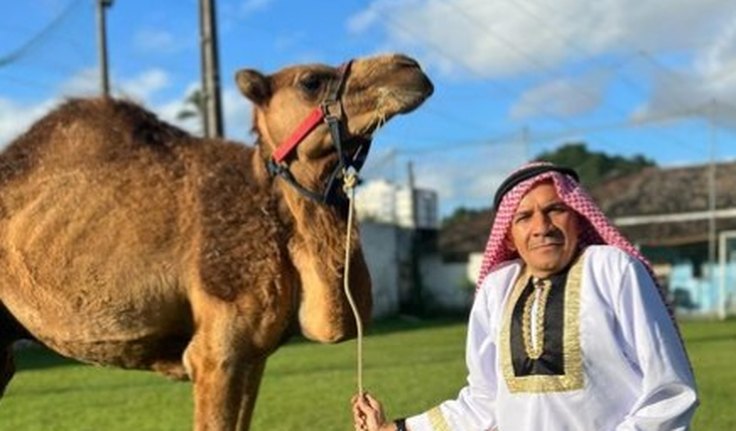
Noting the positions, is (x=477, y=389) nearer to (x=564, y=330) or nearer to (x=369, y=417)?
(x=369, y=417)

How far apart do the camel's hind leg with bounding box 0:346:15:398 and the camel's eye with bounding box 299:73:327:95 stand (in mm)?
1390

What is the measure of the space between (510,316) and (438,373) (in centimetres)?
1208

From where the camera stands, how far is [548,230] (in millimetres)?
3076

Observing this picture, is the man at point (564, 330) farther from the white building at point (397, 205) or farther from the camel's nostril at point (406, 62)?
the white building at point (397, 205)

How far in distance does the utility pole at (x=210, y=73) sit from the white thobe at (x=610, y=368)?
16.6 meters

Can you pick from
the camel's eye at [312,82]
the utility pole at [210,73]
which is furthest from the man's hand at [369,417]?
the utility pole at [210,73]

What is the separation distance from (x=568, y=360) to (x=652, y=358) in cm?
26

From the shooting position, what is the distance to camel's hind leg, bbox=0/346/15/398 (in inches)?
151

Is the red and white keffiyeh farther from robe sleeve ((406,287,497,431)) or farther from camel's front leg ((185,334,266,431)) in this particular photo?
camel's front leg ((185,334,266,431))

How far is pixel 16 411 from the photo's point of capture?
37.3ft

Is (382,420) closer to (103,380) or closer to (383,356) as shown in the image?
(103,380)

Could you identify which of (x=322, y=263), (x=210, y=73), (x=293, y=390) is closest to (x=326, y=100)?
(x=322, y=263)

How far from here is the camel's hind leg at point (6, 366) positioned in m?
3.84

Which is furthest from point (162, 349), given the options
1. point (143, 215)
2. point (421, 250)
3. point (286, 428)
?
point (421, 250)
